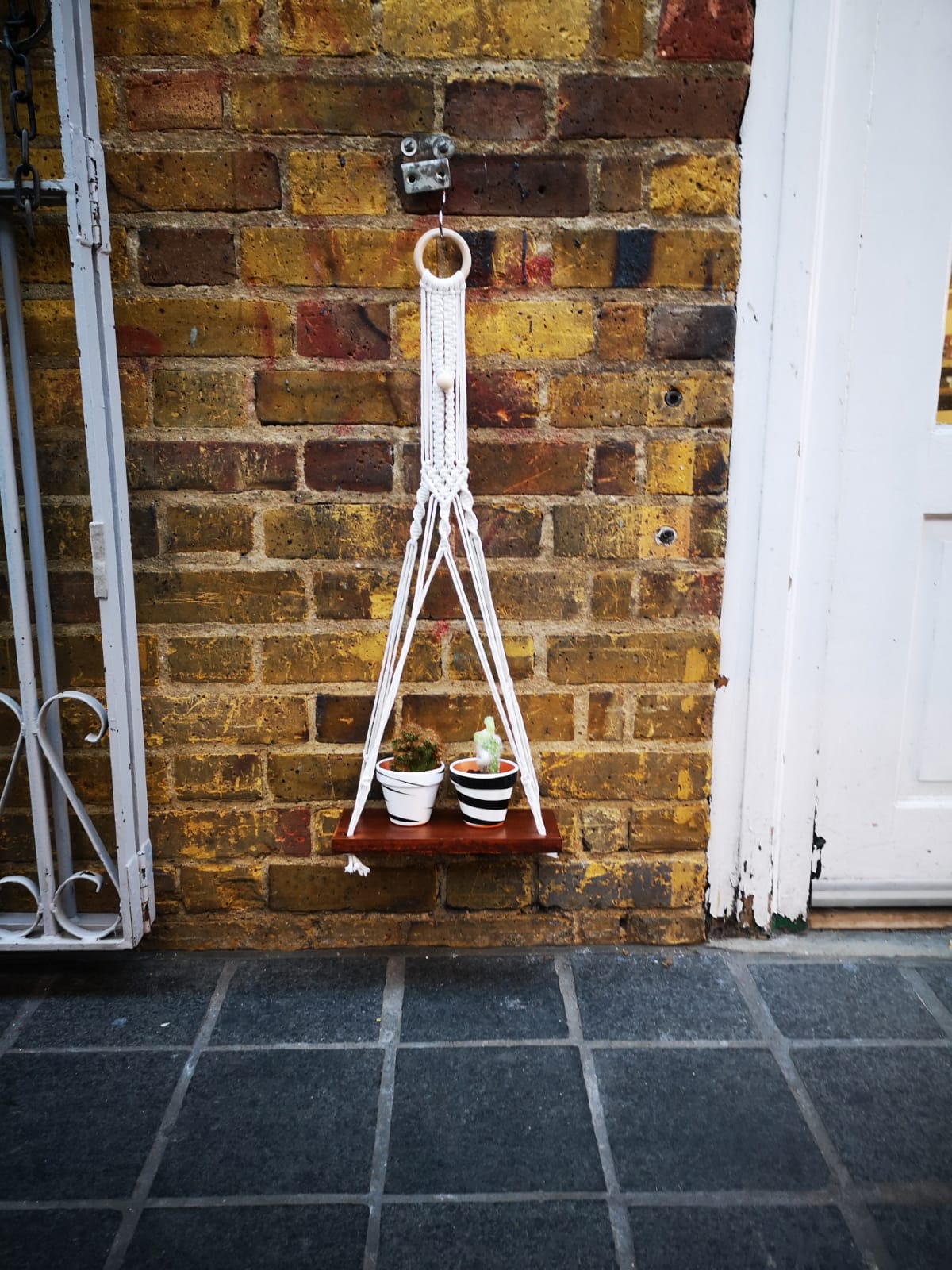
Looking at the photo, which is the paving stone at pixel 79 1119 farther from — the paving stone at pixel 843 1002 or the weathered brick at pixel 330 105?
the weathered brick at pixel 330 105

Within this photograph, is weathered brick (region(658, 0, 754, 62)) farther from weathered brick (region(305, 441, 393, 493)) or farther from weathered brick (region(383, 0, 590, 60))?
weathered brick (region(305, 441, 393, 493))

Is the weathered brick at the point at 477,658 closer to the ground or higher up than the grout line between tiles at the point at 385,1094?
higher up

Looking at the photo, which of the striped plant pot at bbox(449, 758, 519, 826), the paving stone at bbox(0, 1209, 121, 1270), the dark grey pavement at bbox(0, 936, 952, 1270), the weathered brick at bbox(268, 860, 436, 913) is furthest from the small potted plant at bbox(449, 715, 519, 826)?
the paving stone at bbox(0, 1209, 121, 1270)

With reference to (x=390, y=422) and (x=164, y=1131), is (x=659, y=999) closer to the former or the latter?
(x=164, y=1131)

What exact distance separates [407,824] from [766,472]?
35.6 inches

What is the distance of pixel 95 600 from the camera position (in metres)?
1.55

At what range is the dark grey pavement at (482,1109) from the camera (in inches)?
41.8

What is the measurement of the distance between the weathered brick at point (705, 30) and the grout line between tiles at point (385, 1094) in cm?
166

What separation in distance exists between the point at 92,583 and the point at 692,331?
3.80 feet

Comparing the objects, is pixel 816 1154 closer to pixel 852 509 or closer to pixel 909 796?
pixel 909 796

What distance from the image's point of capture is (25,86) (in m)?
1.32

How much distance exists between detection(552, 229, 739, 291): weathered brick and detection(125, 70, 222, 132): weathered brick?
61cm

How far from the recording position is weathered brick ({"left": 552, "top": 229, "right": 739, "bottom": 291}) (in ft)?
4.75

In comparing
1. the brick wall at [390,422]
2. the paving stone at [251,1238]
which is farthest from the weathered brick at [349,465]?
the paving stone at [251,1238]
